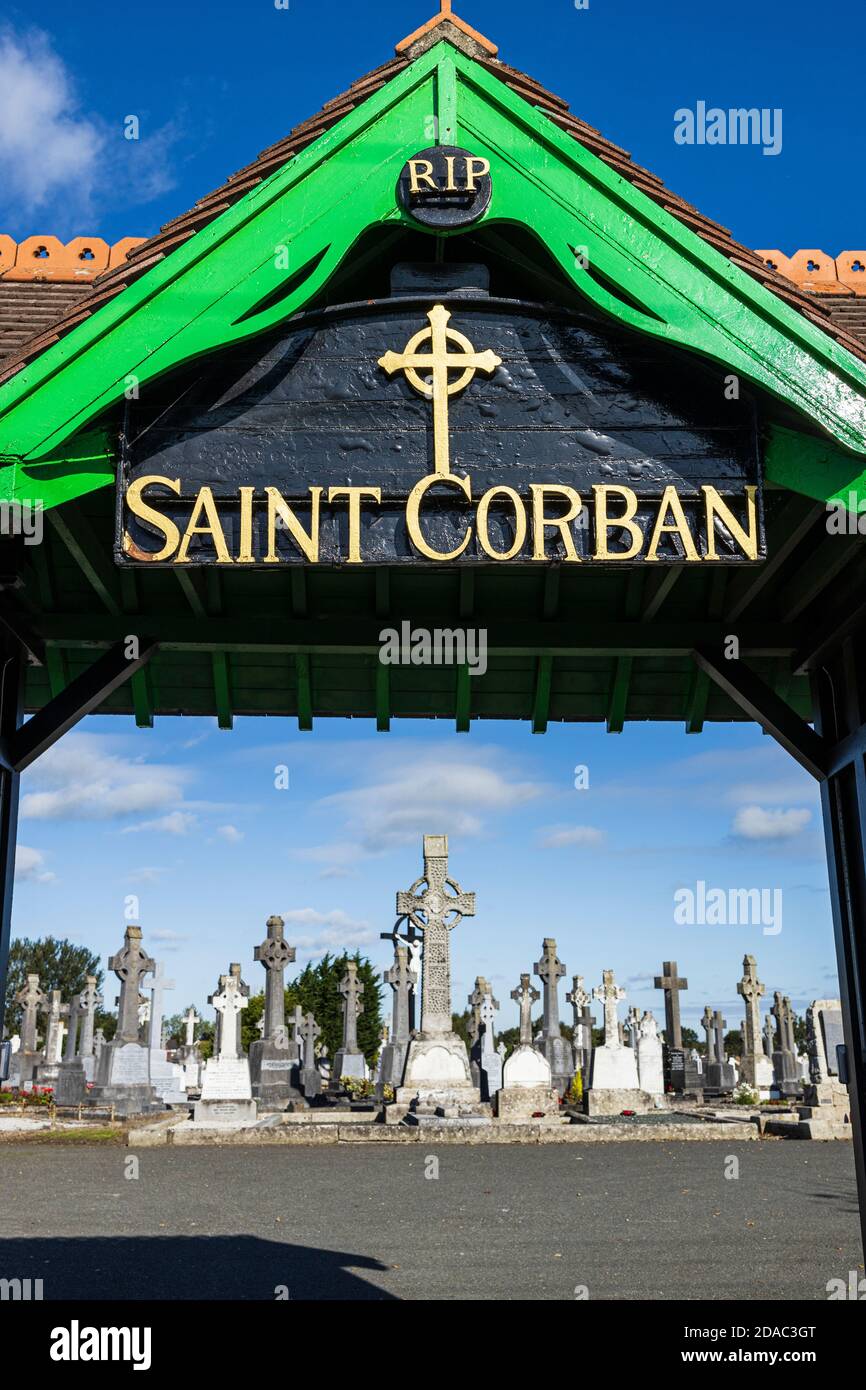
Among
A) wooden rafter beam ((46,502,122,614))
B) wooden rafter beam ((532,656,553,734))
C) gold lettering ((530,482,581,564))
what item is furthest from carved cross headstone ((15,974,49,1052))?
gold lettering ((530,482,581,564))

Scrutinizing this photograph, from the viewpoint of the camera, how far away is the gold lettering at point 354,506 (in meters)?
4.17

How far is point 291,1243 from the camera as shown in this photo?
31.0 ft

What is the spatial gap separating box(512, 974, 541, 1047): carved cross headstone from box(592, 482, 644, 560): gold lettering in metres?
28.9

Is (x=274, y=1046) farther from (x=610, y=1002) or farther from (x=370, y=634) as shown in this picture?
(x=370, y=634)

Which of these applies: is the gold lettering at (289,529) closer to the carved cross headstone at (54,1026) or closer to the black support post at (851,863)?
the black support post at (851,863)

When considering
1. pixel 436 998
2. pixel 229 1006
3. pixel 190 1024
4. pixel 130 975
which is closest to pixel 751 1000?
pixel 436 998

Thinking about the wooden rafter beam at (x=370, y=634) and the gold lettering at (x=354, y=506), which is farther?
the wooden rafter beam at (x=370, y=634)

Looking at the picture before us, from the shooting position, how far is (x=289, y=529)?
4164 millimetres

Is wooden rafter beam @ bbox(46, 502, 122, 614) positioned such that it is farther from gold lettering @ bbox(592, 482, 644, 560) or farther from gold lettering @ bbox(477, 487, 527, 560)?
gold lettering @ bbox(592, 482, 644, 560)

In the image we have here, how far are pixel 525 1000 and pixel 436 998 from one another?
953 centimetres

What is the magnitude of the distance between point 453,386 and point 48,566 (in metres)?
2.43

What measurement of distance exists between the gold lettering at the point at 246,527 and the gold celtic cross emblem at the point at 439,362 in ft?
2.44

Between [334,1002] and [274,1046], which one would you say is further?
[334,1002]

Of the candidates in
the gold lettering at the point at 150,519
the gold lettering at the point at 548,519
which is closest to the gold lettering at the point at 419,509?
the gold lettering at the point at 548,519
